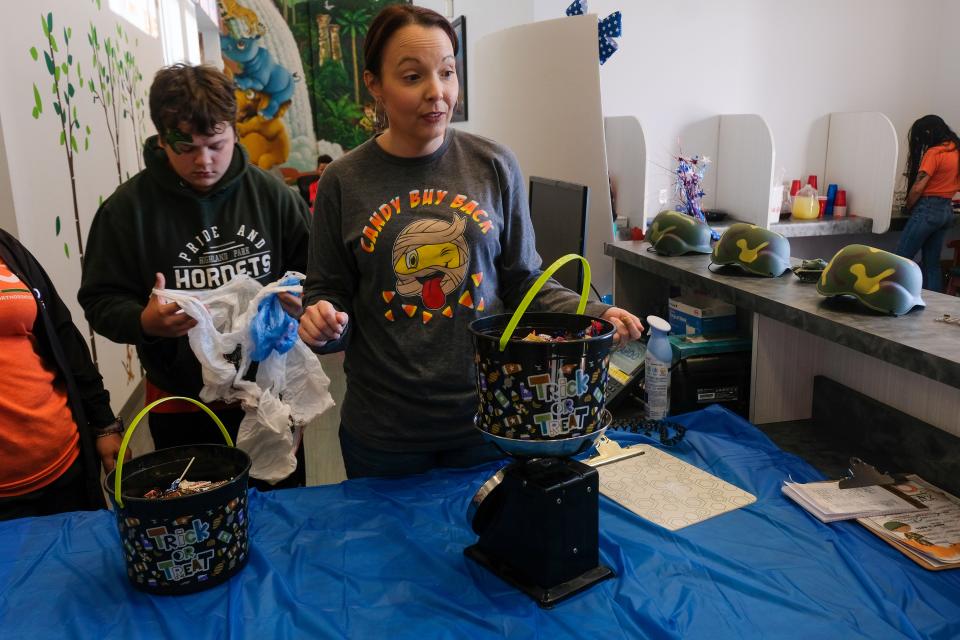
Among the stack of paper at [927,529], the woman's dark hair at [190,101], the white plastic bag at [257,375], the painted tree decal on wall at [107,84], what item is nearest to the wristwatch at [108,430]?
the white plastic bag at [257,375]

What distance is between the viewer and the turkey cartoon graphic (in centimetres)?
129

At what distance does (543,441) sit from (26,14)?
2.47 meters

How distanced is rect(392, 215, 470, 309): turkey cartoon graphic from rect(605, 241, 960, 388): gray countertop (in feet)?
2.49

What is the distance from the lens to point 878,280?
4.84 feet

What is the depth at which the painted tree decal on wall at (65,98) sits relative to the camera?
2.62m

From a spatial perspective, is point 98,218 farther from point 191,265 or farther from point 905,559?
point 905,559

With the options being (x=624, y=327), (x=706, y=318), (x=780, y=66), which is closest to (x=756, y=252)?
(x=706, y=318)

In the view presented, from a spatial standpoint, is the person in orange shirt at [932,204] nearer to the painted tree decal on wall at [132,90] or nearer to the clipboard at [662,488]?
the clipboard at [662,488]

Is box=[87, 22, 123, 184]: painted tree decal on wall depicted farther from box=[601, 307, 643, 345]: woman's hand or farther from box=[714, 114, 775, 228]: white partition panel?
box=[714, 114, 775, 228]: white partition panel

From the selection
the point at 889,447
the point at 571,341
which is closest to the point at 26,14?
the point at 571,341

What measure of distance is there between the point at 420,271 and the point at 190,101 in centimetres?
65

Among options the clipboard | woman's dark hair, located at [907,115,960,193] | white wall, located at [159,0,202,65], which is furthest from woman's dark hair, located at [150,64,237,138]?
woman's dark hair, located at [907,115,960,193]

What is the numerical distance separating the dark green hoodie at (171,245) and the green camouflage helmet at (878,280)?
1244 mm

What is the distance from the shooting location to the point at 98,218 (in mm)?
1583
